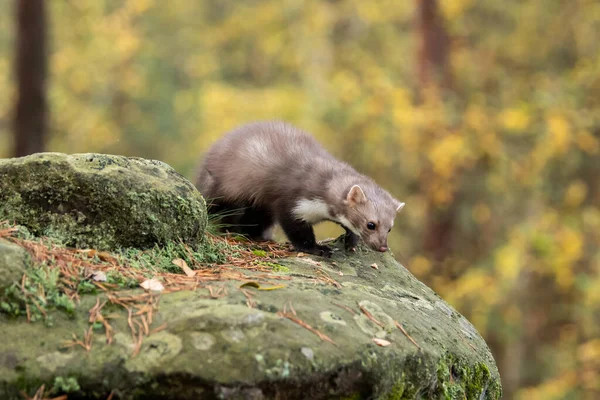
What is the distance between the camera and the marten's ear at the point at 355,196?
6043 millimetres

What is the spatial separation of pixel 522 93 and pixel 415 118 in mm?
3654

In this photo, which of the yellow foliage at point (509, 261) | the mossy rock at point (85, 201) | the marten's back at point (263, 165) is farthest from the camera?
the yellow foliage at point (509, 261)

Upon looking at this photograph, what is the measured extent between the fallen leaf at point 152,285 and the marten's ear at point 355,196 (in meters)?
2.43

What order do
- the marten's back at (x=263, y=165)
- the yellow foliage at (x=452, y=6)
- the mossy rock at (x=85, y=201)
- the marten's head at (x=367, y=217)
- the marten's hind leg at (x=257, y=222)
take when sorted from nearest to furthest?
the mossy rock at (x=85, y=201) < the marten's head at (x=367, y=217) < the marten's back at (x=263, y=165) < the marten's hind leg at (x=257, y=222) < the yellow foliage at (x=452, y=6)

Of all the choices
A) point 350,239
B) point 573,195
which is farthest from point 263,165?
point 573,195

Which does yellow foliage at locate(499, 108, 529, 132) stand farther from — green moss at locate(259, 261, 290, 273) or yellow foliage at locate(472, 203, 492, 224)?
green moss at locate(259, 261, 290, 273)

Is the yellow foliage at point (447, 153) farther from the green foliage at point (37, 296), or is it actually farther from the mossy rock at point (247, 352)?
the green foliage at point (37, 296)

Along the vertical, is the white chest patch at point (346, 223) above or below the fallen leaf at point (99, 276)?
above

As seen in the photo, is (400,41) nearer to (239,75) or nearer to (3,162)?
(239,75)

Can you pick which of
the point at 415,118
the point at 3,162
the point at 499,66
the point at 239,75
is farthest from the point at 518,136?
the point at 239,75

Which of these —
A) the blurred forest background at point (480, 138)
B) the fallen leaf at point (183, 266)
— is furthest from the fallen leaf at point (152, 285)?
the blurred forest background at point (480, 138)

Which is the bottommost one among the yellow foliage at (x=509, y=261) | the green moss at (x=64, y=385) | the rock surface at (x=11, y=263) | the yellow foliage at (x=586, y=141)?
the yellow foliage at (x=509, y=261)

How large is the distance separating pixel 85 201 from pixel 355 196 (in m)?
2.44

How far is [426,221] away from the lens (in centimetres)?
1641
